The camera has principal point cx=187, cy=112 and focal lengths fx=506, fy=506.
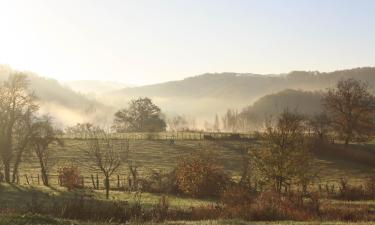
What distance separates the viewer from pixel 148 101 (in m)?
188

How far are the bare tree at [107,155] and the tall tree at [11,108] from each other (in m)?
11.6

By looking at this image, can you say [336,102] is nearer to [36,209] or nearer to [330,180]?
[330,180]

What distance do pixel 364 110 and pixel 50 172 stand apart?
71.1 m

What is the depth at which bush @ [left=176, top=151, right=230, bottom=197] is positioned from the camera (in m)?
63.8

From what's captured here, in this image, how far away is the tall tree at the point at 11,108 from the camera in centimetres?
7388

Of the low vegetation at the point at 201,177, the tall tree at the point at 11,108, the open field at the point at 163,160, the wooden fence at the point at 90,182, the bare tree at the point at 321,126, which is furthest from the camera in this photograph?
the bare tree at the point at 321,126

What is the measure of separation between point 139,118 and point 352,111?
90.8 m

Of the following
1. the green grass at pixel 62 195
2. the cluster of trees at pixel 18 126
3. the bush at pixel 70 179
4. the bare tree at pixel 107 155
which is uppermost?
the cluster of trees at pixel 18 126

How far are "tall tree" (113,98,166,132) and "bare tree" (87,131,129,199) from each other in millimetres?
62050

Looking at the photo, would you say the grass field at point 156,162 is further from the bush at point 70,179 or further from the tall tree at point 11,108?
the tall tree at point 11,108

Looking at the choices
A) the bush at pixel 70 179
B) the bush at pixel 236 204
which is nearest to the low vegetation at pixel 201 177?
the bush at pixel 236 204

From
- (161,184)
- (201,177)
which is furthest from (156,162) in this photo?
(201,177)

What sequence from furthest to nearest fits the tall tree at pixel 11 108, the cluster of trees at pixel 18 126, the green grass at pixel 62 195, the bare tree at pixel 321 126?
the bare tree at pixel 321 126 → the cluster of trees at pixel 18 126 → the tall tree at pixel 11 108 → the green grass at pixel 62 195

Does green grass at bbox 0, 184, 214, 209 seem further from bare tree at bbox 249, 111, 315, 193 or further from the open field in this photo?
the open field
